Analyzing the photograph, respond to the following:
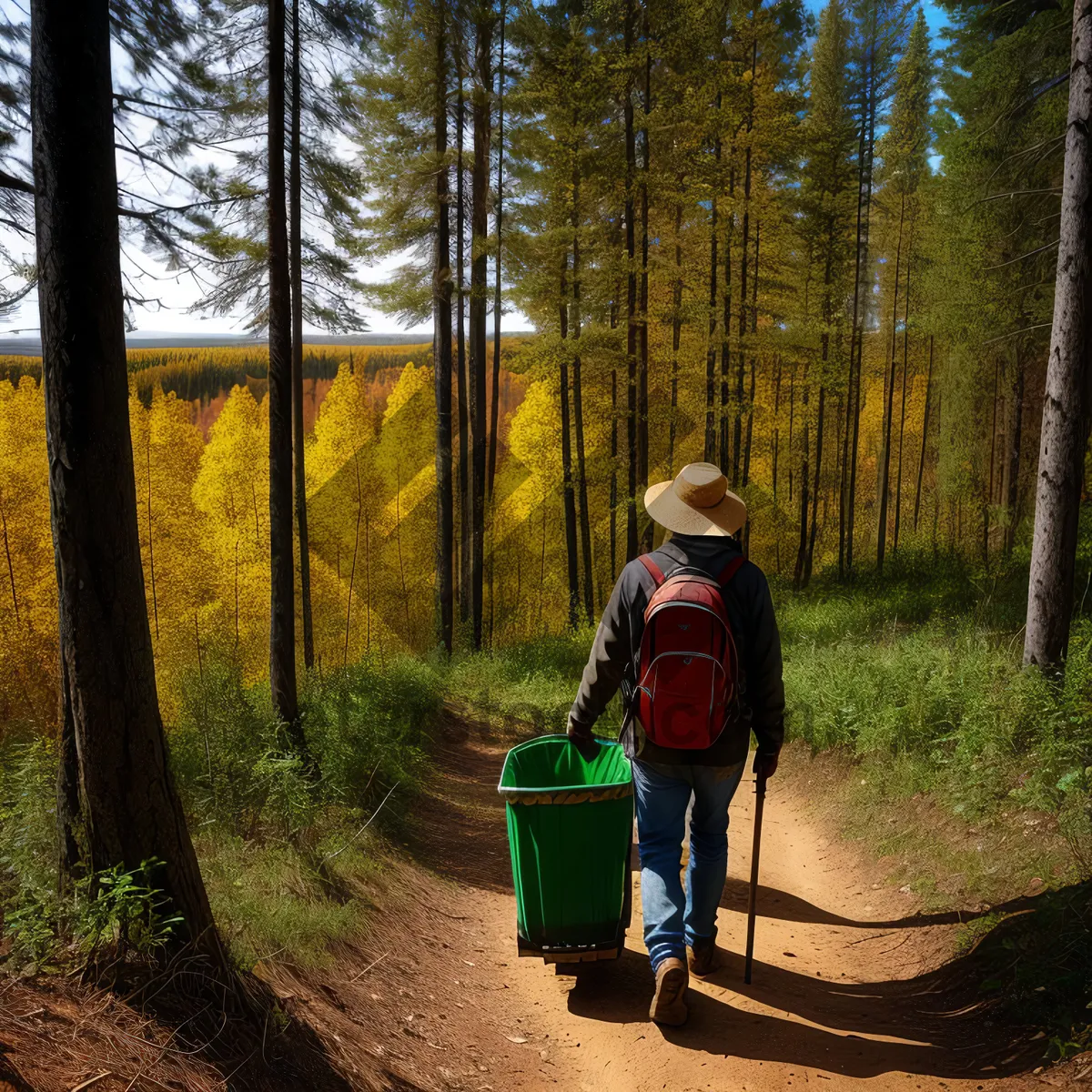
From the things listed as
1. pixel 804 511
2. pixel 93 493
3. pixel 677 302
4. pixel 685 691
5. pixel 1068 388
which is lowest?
pixel 804 511

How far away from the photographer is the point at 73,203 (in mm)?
2469

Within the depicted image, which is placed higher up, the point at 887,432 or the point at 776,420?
the point at 776,420

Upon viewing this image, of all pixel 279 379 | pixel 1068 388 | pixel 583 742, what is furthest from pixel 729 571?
pixel 279 379

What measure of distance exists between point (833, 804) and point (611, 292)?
32.6 feet

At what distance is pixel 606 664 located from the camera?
334 cm

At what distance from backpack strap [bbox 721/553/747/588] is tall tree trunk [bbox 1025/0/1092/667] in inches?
142

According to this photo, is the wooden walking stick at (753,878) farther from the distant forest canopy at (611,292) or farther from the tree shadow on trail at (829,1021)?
the distant forest canopy at (611,292)

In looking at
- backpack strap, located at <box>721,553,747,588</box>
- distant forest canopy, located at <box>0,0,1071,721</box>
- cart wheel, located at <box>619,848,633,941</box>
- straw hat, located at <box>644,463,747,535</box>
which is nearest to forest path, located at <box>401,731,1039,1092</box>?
cart wheel, located at <box>619,848,633,941</box>

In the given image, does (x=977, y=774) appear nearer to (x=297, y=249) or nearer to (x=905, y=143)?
(x=297, y=249)

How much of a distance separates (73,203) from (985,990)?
4777 millimetres

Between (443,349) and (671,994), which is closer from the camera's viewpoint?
(671,994)

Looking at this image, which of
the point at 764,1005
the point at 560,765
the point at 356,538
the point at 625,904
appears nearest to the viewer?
the point at 764,1005

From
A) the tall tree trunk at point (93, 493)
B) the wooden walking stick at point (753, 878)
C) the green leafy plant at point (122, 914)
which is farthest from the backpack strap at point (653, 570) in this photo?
the green leafy plant at point (122, 914)

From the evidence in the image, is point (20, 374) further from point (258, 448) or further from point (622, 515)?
point (622, 515)
